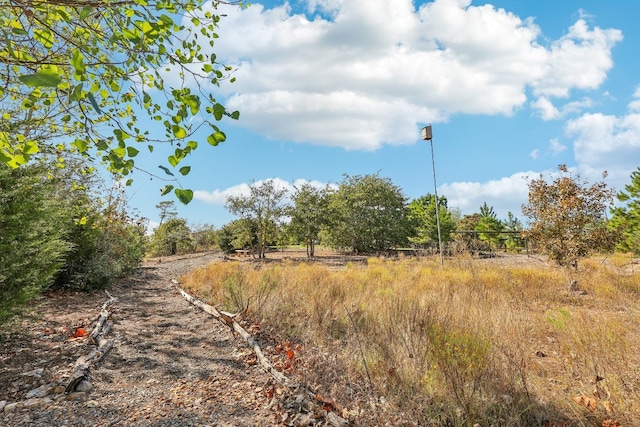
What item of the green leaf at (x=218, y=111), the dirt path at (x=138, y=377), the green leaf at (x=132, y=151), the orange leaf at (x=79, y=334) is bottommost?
the dirt path at (x=138, y=377)

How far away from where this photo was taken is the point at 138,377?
421cm

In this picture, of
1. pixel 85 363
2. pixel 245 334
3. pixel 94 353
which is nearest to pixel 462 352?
pixel 245 334

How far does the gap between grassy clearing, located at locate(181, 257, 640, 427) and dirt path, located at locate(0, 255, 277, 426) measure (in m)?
0.70

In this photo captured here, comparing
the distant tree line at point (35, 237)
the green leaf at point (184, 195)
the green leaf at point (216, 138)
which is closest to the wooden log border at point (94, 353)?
the distant tree line at point (35, 237)

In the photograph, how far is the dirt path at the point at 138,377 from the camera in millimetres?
3264

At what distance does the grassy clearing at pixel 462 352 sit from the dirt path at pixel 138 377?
0.70m

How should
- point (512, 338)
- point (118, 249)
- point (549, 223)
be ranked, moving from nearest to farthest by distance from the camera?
1. point (512, 338)
2. point (549, 223)
3. point (118, 249)

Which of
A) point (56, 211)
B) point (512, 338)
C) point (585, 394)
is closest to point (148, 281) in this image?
point (56, 211)

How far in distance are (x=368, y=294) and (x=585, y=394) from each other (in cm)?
412

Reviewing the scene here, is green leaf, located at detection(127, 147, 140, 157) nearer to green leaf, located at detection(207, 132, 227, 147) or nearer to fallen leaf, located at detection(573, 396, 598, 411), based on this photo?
green leaf, located at detection(207, 132, 227, 147)

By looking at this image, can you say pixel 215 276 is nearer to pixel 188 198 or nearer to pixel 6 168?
pixel 6 168

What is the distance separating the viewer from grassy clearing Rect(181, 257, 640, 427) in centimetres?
293

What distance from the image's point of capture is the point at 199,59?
349 centimetres

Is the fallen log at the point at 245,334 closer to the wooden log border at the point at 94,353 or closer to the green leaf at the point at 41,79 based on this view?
the wooden log border at the point at 94,353
